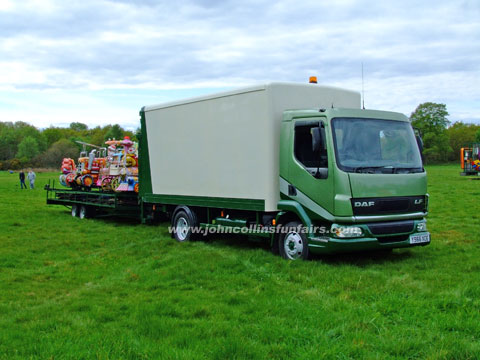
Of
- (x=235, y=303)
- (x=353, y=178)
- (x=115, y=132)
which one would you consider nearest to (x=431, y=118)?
(x=115, y=132)

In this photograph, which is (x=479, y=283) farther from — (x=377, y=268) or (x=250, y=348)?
(x=250, y=348)

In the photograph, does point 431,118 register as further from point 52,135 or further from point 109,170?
point 52,135

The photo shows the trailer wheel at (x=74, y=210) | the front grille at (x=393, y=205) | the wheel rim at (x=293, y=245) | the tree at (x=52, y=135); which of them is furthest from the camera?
the tree at (x=52, y=135)

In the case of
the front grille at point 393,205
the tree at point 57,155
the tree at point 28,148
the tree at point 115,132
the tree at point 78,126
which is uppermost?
the tree at point 78,126

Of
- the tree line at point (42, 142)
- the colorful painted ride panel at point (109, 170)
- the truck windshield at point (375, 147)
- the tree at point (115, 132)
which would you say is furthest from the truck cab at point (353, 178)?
the tree at point (115, 132)

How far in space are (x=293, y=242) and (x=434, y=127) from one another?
81.6 meters

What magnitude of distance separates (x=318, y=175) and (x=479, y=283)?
295 cm

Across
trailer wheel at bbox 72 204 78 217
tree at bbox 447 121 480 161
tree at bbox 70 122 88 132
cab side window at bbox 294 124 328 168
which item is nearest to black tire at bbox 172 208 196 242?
cab side window at bbox 294 124 328 168

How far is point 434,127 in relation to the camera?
8394 centimetres

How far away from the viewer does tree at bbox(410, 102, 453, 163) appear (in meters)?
81.4

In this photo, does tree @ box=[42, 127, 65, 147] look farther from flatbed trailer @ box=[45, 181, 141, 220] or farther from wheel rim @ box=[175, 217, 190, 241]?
wheel rim @ box=[175, 217, 190, 241]

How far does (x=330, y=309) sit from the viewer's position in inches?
236

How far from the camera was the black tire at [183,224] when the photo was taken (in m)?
11.7

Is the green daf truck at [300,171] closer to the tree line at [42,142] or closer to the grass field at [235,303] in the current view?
the grass field at [235,303]
